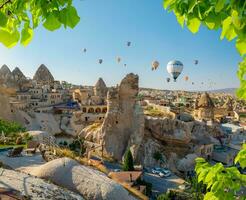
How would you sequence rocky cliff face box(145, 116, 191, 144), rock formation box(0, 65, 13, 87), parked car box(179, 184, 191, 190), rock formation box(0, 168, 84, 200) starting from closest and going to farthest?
1. rock formation box(0, 168, 84, 200)
2. parked car box(179, 184, 191, 190)
3. rocky cliff face box(145, 116, 191, 144)
4. rock formation box(0, 65, 13, 87)

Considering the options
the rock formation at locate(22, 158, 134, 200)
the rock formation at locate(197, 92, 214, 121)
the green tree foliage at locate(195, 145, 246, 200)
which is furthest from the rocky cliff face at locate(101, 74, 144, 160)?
the green tree foliage at locate(195, 145, 246, 200)

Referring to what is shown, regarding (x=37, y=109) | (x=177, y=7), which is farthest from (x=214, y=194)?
(x=37, y=109)

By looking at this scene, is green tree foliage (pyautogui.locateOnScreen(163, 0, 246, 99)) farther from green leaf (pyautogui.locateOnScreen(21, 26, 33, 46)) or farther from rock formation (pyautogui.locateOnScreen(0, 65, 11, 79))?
rock formation (pyautogui.locateOnScreen(0, 65, 11, 79))

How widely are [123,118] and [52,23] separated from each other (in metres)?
23.9

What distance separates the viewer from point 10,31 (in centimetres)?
205

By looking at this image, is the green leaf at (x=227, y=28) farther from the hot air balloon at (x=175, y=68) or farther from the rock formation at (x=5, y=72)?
the rock formation at (x=5, y=72)

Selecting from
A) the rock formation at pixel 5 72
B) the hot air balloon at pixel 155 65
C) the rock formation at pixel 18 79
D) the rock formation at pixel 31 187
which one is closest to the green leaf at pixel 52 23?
the rock formation at pixel 31 187

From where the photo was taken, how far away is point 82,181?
888cm

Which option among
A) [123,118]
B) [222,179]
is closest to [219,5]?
[222,179]

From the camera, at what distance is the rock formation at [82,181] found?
862 cm

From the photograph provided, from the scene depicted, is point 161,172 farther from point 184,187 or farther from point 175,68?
point 175,68

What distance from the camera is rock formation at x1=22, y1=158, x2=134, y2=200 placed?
862 centimetres

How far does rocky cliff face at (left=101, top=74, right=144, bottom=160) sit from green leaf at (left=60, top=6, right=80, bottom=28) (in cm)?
2332

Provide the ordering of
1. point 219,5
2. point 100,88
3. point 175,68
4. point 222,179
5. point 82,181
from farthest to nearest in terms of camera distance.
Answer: point 100,88 < point 175,68 < point 82,181 < point 222,179 < point 219,5
